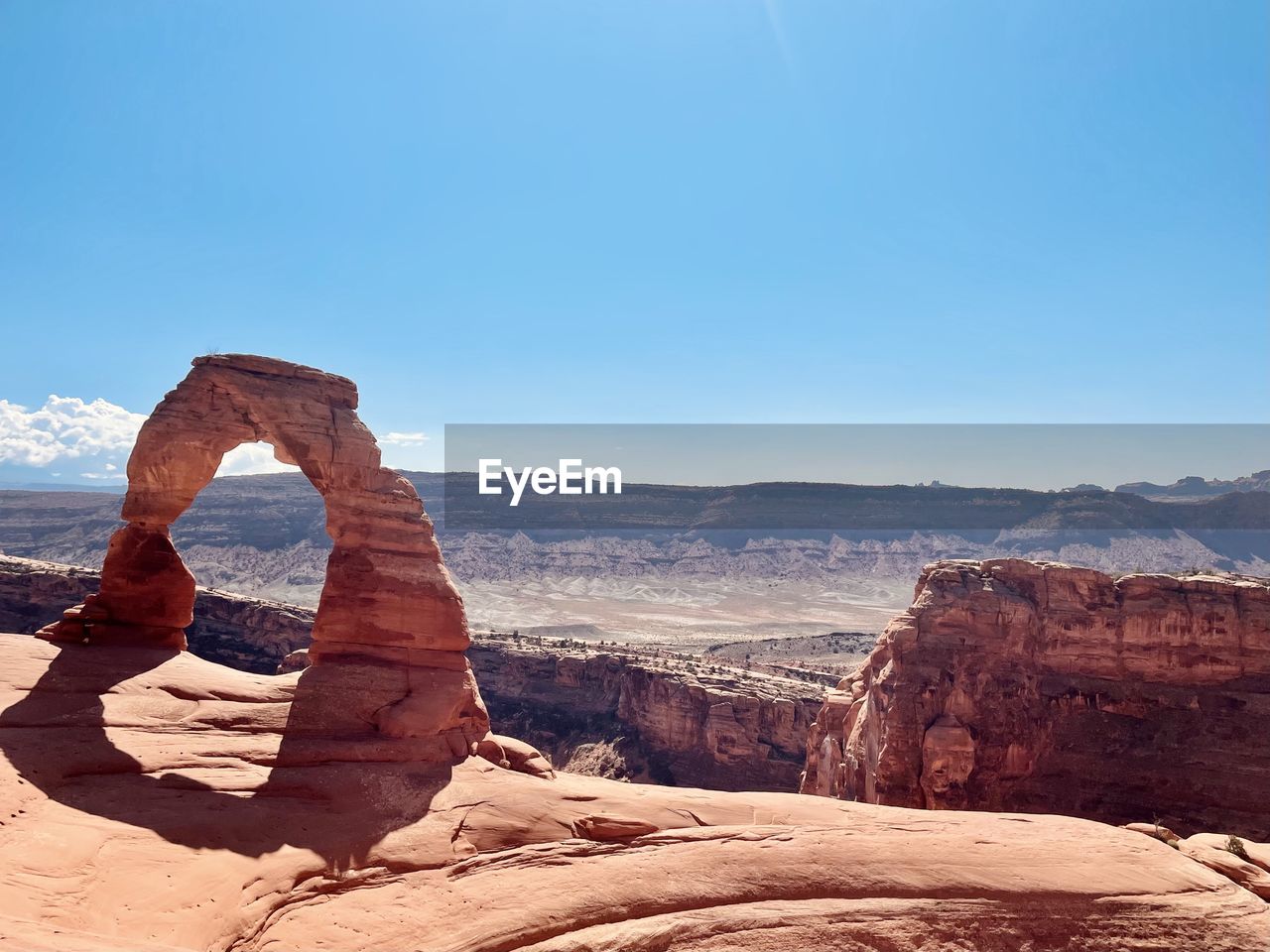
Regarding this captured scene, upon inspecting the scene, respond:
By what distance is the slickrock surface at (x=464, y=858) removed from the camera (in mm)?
10359

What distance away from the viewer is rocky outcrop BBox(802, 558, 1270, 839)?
66.0ft

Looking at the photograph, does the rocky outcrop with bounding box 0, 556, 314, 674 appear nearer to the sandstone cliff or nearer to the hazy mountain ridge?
the sandstone cliff

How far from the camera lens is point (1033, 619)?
22.5 meters

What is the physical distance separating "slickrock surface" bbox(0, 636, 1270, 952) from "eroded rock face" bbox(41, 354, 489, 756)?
2302 mm

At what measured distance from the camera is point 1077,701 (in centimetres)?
2169

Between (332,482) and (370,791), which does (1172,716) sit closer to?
(370,791)

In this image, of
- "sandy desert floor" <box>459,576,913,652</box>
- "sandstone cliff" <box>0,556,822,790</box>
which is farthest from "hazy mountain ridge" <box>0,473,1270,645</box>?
"sandstone cliff" <box>0,556,822,790</box>

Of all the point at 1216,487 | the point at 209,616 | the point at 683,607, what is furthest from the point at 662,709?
the point at 1216,487

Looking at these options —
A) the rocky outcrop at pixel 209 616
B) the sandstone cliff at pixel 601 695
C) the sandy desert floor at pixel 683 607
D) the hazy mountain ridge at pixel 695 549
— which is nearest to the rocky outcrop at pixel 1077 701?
the sandstone cliff at pixel 601 695

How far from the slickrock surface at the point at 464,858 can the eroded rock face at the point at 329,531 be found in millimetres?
2302

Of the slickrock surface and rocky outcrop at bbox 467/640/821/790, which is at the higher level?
the slickrock surface

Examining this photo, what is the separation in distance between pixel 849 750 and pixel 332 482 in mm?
17781

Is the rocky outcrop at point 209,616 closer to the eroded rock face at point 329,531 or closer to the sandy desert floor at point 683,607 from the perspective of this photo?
the eroded rock face at point 329,531

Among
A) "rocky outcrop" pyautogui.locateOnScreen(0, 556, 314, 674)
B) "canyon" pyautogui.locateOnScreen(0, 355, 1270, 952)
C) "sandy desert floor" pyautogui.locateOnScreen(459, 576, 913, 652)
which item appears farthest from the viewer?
"sandy desert floor" pyautogui.locateOnScreen(459, 576, 913, 652)
